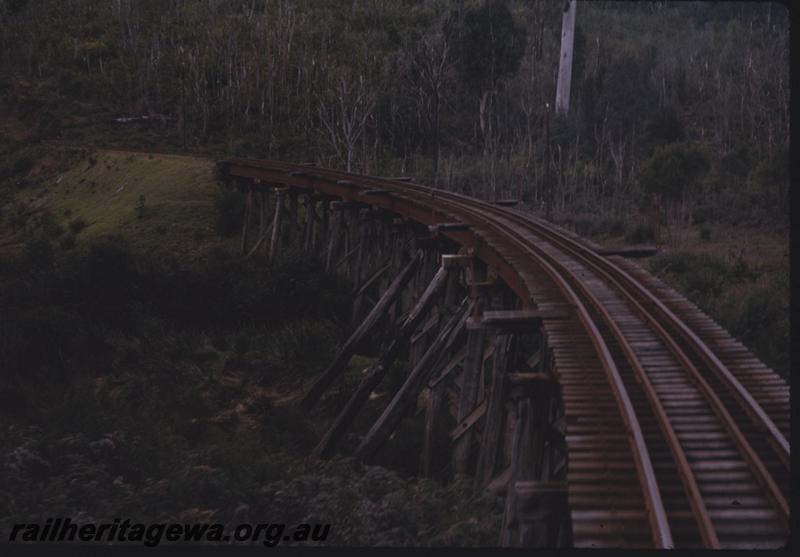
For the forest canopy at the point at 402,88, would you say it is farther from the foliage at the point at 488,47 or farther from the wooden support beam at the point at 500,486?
the wooden support beam at the point at 500,486

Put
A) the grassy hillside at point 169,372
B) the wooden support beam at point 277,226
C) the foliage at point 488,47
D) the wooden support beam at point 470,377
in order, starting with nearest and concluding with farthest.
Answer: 1. the grassy hillside at point 169,372
2. the wooden support beam at point 470,377
3. the wooden support beam at point 277,226
4. the foliage at point 488,47

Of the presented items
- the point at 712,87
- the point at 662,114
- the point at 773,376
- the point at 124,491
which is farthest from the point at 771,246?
the point at 712,87

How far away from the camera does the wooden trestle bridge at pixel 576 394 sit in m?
5.43

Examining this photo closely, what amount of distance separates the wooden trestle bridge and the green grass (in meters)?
3.77

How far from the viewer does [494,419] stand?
928 cm

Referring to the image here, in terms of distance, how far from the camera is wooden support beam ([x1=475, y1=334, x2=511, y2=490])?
901 centimetres

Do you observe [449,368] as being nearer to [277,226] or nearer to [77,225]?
[77,225]

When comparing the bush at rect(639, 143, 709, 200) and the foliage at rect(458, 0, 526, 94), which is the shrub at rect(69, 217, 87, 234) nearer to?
the bush at rect(639, 143, 709, 200)

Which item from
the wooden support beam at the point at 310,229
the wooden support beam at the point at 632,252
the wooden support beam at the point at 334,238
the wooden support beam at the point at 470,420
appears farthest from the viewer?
the wooden support beam at the point at 310,229

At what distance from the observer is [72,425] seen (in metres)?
10.4

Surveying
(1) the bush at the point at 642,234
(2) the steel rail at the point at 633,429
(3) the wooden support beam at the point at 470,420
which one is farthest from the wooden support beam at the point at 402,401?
(1) the bush at the point at 642,234

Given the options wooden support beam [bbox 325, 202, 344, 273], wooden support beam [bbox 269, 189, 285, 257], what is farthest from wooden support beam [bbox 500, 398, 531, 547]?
wooden support beam [bbox 269, 189, 285, 257]

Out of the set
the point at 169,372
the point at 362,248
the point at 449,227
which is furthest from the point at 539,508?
the point at 362,248

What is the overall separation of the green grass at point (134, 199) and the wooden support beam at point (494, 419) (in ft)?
25.1
